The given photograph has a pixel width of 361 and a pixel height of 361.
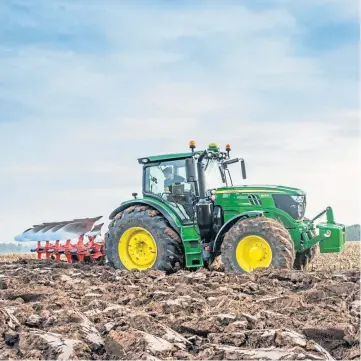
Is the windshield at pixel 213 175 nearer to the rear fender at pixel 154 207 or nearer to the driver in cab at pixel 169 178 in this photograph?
the driver in cab at pixel 169 178

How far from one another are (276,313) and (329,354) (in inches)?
57.9

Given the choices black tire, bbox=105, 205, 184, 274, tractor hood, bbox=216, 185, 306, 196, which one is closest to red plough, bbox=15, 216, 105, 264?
black tire, bbox=105, 205, 184, 274

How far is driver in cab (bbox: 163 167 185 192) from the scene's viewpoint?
44.7 feet

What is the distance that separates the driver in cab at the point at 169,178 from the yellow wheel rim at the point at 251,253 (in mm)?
2130

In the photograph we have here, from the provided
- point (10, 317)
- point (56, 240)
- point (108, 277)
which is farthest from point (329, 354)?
point (56, 240)

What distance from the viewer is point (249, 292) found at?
952 cm

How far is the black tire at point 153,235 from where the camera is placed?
43.2 ft

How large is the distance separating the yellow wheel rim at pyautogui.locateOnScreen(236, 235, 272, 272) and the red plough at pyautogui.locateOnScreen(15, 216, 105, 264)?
5.16 meters

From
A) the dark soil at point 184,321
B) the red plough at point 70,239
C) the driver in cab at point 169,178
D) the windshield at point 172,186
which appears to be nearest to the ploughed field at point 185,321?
the dark soil at point 184,321

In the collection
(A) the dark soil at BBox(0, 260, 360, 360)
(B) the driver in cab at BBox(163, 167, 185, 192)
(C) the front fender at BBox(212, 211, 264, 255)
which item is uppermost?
(B) the driver in cab at BBox(163, 167, 185, 192)

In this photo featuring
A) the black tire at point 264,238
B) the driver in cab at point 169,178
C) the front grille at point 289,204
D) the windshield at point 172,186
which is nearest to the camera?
the black tire at point 264,238

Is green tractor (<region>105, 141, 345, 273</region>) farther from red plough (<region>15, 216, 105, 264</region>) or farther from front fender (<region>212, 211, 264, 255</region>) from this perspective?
red plough (<region>15, 216, 105, 264</region>)

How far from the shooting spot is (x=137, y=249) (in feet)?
45.8

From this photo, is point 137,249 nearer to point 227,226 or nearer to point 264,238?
point 227,226
